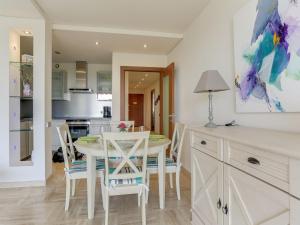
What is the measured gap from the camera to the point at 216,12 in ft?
8.14

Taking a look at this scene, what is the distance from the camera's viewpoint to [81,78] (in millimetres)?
5594

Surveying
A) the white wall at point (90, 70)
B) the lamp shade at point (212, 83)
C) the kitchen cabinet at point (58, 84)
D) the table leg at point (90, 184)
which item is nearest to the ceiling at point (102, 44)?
the kitchen cabinet at point (58, 84)

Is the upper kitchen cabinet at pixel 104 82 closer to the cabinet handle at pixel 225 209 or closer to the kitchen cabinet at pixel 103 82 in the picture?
the kitchen cabinet at pixel 103 82

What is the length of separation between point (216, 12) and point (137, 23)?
1.31m

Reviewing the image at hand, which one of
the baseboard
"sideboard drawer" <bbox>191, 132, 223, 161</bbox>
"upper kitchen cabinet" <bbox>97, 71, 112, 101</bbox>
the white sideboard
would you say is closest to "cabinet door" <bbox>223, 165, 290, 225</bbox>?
the white sideboard

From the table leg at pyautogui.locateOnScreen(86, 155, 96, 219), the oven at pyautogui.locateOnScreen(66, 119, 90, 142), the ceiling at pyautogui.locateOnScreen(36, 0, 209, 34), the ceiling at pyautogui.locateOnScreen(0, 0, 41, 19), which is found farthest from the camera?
the oven at pyautogui.locateOnScreen(66, 119, 90, 142)

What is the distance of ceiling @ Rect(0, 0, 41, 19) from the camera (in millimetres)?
2527

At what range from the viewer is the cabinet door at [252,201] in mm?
912

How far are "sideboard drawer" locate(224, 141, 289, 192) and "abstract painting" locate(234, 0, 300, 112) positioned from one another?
1.76 ft

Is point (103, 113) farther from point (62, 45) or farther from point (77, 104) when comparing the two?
point (62, 45)

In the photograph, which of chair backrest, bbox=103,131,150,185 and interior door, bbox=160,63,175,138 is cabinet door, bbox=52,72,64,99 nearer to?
interior door, bbox=160,63,175,138

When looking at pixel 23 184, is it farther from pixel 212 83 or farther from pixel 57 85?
pixel 57 85

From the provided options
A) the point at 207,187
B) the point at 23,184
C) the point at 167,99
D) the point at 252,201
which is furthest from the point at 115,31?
the point at 252,201

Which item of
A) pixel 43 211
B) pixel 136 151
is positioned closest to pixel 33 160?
pixel 43 211
